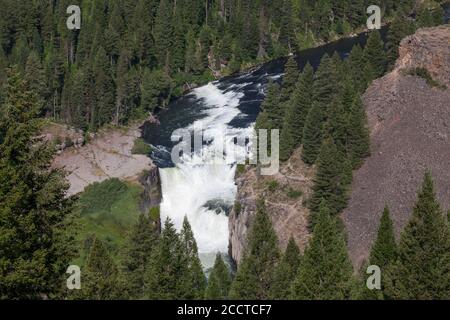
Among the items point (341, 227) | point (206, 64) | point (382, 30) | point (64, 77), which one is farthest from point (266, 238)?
point (382, 30)

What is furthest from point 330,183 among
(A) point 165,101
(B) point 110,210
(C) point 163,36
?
(C) point 163,36

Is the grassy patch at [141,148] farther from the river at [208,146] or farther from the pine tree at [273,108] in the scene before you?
the pine tree at [273,108]

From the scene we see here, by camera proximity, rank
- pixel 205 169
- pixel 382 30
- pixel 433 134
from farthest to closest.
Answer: pixel 382 30, pixel 205 169, pixel 433 134

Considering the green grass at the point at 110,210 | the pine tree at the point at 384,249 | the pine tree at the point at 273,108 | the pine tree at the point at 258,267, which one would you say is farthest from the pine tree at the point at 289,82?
the pine tree at the point at 258,267

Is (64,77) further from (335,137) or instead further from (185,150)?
(335,137)

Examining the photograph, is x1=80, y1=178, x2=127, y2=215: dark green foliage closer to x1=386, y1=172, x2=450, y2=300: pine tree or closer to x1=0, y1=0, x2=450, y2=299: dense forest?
x1=0, y1=0, x2=450, y2=299: dense forest
